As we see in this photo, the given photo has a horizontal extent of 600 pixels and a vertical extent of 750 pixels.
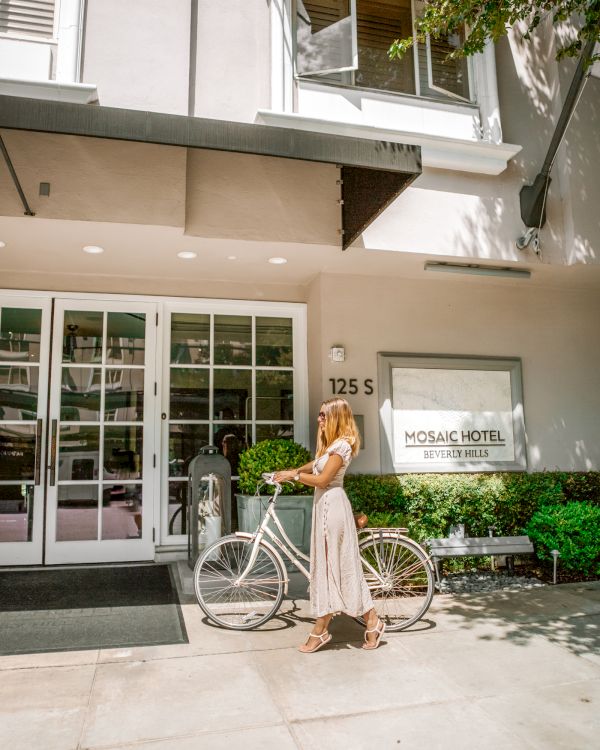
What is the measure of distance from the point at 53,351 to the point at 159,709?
15.0ft

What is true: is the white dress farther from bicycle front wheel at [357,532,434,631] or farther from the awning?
the awning

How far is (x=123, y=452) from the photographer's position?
6949 mm

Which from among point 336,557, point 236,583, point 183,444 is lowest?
point 236,583

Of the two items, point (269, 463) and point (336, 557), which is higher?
point (269, 463)

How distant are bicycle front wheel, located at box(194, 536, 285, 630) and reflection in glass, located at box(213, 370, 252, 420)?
240 centimetres

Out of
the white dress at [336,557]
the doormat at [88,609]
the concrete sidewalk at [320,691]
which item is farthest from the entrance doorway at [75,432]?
the white dress at [336,557]

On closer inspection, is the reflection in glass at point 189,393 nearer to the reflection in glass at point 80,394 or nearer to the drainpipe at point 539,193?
the reflection in glass at point 80,394

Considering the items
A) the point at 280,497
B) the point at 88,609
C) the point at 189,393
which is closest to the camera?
the point at 88,609

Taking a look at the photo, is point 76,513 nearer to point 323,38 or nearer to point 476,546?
point 476,546

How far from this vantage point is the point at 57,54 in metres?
5.50

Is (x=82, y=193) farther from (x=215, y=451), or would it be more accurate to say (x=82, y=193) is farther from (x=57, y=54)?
(x=215, y=451)

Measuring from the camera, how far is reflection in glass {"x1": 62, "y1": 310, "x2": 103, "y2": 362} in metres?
6.96

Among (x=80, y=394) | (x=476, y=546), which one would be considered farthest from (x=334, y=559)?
(x=80, y=394)

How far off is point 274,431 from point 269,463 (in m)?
1.19
